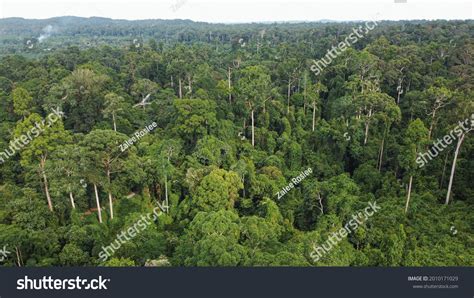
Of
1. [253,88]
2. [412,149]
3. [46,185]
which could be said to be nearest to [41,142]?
[46,185]

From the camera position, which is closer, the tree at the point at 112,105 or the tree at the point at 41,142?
the tree at the point at 41,142

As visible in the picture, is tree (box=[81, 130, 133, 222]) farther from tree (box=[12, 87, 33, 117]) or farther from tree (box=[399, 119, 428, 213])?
tree (box=[399, 119, 428, 213])

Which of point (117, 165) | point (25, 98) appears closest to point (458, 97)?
point (117, 165)

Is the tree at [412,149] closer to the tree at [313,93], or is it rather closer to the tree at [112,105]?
the tree at [313,93]

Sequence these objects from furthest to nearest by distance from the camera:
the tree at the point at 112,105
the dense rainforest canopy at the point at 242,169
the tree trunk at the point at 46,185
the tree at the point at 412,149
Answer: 1. the tree at the point at 112,105
2. the tree at the point at 412,149
3. the tree trunk at the point at 46,185
4. the dense rainforest canopy at the point at 242,169

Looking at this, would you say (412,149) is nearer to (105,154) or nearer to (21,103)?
(105,154)

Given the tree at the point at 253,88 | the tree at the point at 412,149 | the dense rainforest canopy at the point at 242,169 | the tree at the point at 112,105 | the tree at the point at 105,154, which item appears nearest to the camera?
the dense rainforest canopy at the point at 242,169

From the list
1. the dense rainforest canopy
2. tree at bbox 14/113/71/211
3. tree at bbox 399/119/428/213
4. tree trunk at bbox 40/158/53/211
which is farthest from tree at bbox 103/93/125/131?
tree at bbox 399/119/428/213

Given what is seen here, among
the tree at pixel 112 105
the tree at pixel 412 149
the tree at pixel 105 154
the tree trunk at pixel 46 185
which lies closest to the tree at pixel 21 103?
the tree at pixel 112 105
